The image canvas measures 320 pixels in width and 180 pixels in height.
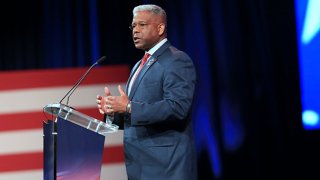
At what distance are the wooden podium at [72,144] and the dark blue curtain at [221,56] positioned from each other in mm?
1989

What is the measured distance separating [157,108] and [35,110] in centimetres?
123

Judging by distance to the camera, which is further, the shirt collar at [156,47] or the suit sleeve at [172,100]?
the shirt collar at [156,47]

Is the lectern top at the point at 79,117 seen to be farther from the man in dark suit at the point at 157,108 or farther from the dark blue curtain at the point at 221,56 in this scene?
the dark blue curtain at the point at 221,56

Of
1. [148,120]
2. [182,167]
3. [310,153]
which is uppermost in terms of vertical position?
[148,120]

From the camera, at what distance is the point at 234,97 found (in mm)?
3771

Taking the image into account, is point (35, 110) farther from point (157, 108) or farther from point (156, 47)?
point (157, 108)

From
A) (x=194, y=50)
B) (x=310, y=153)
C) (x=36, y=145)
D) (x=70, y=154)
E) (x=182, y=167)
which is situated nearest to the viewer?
(x=70, y=154)

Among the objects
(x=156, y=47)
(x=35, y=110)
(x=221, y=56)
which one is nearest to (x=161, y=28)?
(x=156, y=47)

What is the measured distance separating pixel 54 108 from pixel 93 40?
84.7 inches

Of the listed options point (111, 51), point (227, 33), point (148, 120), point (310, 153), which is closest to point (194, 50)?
point (227, 33)

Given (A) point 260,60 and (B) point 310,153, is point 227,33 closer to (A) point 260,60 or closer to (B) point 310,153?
(A) point 260,60

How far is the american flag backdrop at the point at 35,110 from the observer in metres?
2.85

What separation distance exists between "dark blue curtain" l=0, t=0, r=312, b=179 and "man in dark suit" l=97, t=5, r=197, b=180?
175 cm

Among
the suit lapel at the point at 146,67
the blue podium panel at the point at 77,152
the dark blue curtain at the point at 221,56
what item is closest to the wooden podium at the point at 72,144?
the blue podium panel at the point at 77,152
